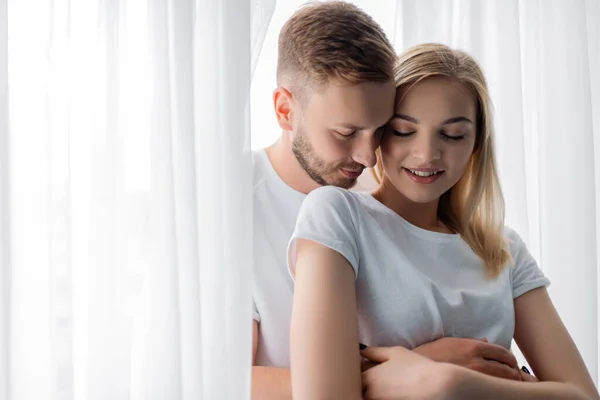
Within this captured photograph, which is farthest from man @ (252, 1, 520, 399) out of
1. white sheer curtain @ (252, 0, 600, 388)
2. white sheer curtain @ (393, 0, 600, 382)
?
white sheer curtain @ (393, 0, 600, 382)

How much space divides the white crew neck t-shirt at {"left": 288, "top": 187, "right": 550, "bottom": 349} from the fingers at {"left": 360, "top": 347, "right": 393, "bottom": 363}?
47 millimetres

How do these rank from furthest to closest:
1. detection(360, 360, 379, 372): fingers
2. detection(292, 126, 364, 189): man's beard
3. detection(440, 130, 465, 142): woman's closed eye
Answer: detection(292, 126, 364, 189): man's beard → detection(440, 130, 465, 142): woman's closed eye → detection(360, 360, 379, 372): fingers

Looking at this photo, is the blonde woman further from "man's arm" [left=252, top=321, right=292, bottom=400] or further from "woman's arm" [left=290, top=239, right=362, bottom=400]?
"man's arm" [left=252, top=321, right=292, bottom=400]

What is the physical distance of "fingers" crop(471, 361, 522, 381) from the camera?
1.26 meters

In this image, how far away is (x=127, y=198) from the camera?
4.74 feet

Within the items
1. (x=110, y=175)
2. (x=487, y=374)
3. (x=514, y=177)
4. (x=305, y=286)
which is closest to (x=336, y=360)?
(x=305, y=286)

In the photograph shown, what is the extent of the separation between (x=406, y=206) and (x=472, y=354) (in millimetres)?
318

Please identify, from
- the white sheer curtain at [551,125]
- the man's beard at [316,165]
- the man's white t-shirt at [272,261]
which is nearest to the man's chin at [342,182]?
the man's beard at [316,165]

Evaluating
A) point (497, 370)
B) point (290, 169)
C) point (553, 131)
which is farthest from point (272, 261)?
point (553, 131)

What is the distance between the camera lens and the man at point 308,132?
Result: 1.42 metres

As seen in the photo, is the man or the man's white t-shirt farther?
the man's white t-shirt

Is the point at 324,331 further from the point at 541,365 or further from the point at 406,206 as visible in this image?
the point at 541,365

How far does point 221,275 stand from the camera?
4.77 ft

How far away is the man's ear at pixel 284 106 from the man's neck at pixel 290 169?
1.4 inches
